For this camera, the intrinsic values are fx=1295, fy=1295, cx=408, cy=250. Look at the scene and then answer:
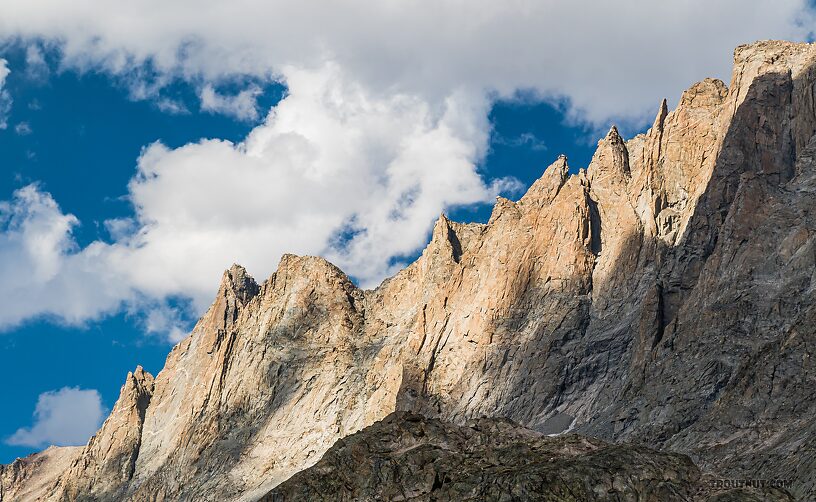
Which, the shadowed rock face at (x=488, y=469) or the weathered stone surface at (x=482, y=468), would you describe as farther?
the weathered stone surface at (x=482, y=468)

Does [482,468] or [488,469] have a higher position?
[482,468]

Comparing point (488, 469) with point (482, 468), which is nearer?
point (488, 469)

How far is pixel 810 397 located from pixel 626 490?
89.3 m

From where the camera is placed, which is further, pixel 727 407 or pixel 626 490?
pixel 727 407

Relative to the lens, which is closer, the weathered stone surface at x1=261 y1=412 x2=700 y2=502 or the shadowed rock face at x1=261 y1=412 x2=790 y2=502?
the shadowed rock face at x1=261 y1=412 x2=790 y2=502

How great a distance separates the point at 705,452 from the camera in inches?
7018

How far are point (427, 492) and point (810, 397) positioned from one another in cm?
8994

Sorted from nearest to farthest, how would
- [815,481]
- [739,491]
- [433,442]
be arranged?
[739,491]
[433,442]
[815,481]

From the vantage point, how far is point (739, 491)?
86250 millimetres

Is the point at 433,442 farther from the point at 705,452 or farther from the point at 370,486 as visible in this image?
the point at 705,452

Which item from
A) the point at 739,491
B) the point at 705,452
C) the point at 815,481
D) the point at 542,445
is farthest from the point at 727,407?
the point at 739,491

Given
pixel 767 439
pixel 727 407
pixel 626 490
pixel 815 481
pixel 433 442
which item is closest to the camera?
pixel 626 490

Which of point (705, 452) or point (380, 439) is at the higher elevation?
point (705, 452)

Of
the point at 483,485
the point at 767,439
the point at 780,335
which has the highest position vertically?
the point at 780,335
